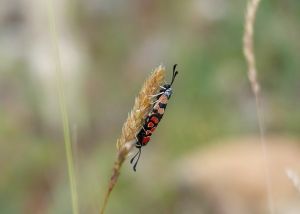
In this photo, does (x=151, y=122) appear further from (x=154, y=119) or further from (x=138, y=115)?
(x=138, y=115)

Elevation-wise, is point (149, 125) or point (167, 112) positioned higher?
point (149, 125)

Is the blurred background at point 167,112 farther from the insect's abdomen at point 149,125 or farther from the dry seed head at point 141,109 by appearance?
the dry seed head at point 141,109

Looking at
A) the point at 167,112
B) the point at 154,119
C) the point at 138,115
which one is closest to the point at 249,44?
the point at 154,119

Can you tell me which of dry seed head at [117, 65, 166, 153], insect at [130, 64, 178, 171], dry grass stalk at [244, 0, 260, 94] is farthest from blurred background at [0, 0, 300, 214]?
dry seed head at [117, 65, 166, 153]

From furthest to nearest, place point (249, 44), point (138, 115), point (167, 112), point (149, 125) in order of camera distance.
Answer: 1. point (167, 112)
2. point (249, 44)
3. point (149, 125)
4. point (138, 115)

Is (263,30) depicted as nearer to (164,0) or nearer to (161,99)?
(164,0)

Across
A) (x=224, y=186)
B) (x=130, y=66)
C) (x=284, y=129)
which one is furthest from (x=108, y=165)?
(x=130, y=66)

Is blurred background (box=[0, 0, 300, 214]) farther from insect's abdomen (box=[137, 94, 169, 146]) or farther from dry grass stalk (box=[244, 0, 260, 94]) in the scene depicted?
insect's abdomen (box=[137, 94, 169, 146])
